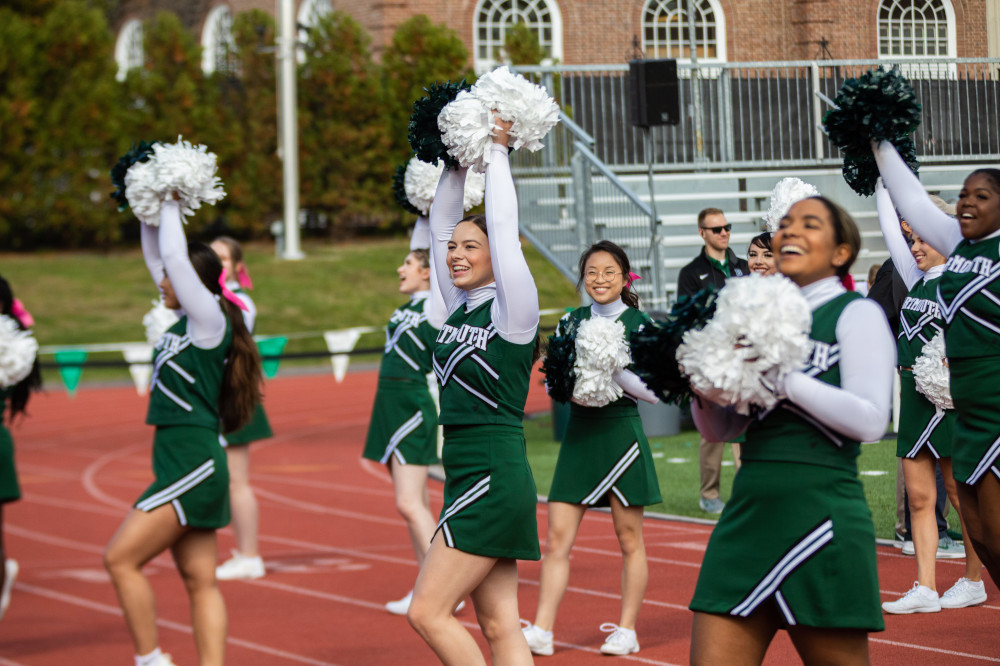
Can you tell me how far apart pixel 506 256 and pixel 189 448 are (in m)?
1.78

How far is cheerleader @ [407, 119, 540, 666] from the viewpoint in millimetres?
3646

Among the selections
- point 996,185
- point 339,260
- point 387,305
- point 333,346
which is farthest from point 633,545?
point 339,260

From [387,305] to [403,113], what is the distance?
18.1 ft

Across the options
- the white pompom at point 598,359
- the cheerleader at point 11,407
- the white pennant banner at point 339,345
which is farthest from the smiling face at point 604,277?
the white pennant banner at point 339,345

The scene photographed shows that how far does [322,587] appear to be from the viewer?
7090mm

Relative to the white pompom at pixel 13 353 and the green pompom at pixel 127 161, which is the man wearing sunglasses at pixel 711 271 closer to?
the green pompom at pixel 127 161

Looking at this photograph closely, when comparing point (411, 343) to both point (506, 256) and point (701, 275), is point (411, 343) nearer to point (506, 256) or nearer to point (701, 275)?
point (701, 275)

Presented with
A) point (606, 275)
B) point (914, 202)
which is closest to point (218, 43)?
point (606, 275)

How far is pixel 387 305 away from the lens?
24094 millimetres

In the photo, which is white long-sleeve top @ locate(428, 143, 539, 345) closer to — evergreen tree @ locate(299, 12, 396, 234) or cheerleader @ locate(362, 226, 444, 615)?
cheerleader @ locate(362, 226, 444, 615)

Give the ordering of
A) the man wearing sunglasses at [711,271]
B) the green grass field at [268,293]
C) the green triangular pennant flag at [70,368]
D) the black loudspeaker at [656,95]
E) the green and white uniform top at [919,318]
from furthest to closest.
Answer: the green grass field at [268,293] → the green triangular pennant flag at [70,368] → the black loudspeaker at [656,95] → the man wearing sunglasses at [711,271] → the green and white uniform top at [919,318]

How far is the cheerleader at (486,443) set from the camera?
365 centimetres

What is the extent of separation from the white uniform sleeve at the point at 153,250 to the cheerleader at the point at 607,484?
1721 millimetres

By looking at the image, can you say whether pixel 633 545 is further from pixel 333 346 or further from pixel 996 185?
pixel 333 346
